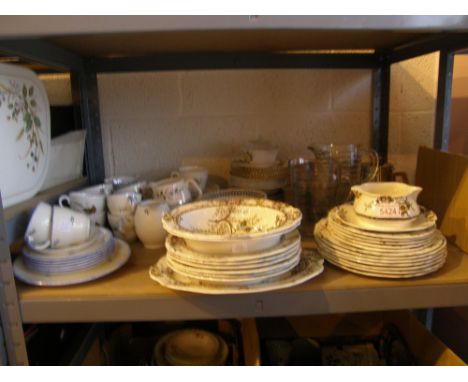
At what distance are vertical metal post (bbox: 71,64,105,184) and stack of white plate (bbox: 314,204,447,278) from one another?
0.79m

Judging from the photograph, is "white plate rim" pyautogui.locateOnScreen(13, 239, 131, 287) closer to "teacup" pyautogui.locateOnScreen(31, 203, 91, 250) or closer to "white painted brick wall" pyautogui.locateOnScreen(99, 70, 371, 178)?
"teacup" pyautogui.locateOnScreen(31, 203, 91, 250)

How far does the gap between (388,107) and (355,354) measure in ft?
2.45

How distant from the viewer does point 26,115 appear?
79 centimetres

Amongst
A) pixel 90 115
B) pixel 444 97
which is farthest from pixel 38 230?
pixel 444 97

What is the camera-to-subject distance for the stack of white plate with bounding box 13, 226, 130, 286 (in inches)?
26.3

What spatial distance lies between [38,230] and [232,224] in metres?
0.35

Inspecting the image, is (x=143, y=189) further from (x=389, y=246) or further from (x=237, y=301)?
(x=389, y=246)

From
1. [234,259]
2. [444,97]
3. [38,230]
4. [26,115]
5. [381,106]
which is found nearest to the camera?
[234,259]

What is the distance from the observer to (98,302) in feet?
2.08

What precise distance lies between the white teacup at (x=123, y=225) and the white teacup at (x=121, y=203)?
0.04ft

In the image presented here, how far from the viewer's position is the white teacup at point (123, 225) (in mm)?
848

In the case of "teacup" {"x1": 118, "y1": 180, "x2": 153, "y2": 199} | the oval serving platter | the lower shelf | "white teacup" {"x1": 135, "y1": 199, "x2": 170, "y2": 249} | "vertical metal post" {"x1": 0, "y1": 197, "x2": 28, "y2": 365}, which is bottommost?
the lower shelf

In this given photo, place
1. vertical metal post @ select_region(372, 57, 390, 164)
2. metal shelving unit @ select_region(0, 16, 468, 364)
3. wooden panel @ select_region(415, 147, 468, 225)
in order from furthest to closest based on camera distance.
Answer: vertical metal post @ select_region(372, 57, 390, 164) < wooden panel @ select_region(415, 147, 468, 225) < metal shelving unit @ select_region(0, 16, 468, 364)

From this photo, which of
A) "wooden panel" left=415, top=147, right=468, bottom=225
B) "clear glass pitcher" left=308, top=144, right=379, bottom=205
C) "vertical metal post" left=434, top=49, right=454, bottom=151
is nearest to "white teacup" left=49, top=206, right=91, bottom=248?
"clear glass pitcher" left=308, top=144, right=379, bottom=205
